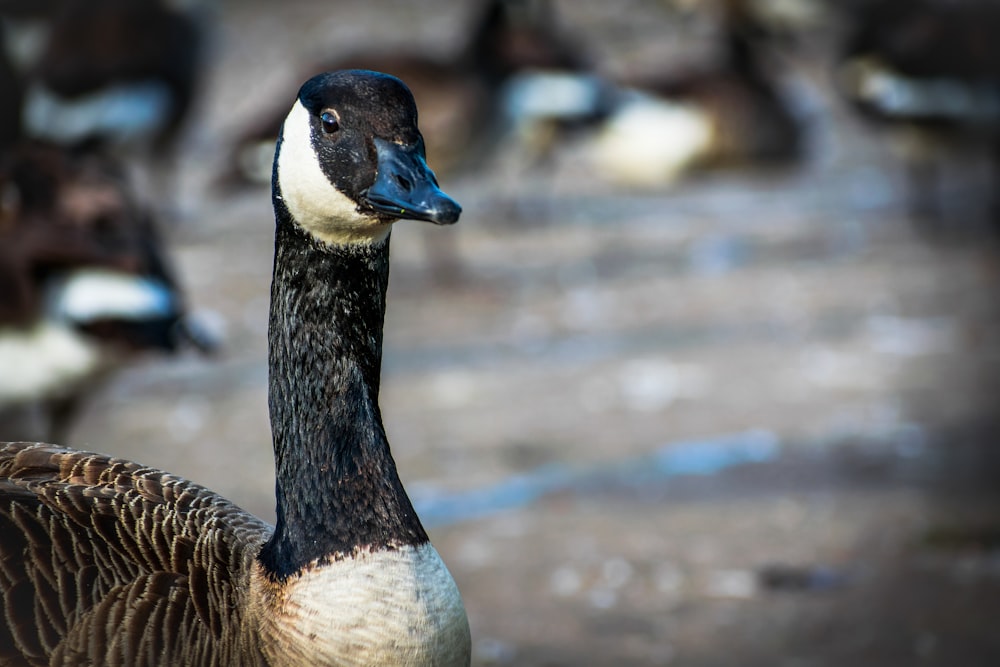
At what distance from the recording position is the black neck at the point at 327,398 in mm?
2393

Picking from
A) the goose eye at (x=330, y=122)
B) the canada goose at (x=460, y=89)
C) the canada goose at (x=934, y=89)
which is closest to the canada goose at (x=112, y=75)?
the canada goose at (x=460, y=89)

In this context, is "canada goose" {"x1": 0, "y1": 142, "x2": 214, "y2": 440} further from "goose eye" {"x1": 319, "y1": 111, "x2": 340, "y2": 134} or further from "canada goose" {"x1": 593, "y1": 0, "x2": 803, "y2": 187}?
"canada goose" {"x1": 593, "y1": 0, "x2": 803, "y2": 187}

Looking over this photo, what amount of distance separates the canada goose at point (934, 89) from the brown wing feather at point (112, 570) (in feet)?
24.7

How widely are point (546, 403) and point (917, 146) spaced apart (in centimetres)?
482

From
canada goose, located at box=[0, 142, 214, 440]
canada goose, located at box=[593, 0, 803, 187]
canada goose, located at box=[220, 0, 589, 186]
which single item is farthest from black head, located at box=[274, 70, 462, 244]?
canada goose, located at box=[593, 0, 803, 187]

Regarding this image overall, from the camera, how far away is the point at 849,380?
6094mm

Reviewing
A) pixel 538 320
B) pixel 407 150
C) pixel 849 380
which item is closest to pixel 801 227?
pixel 538 320

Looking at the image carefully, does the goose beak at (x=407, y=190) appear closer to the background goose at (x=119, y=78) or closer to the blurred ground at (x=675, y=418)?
the blurred ground at (x=675, y=418)

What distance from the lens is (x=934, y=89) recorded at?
31.0 feet

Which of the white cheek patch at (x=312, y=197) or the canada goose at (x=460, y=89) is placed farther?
the canada goose at (x=460, y=89)

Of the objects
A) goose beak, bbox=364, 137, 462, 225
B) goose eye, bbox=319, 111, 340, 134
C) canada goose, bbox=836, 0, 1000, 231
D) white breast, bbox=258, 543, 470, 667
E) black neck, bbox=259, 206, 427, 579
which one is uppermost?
canada goose, bbox=836, 0, 1000, 231

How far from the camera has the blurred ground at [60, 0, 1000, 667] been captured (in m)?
3.94

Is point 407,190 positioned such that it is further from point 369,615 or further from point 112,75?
point 112,75

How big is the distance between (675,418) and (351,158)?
360cm
